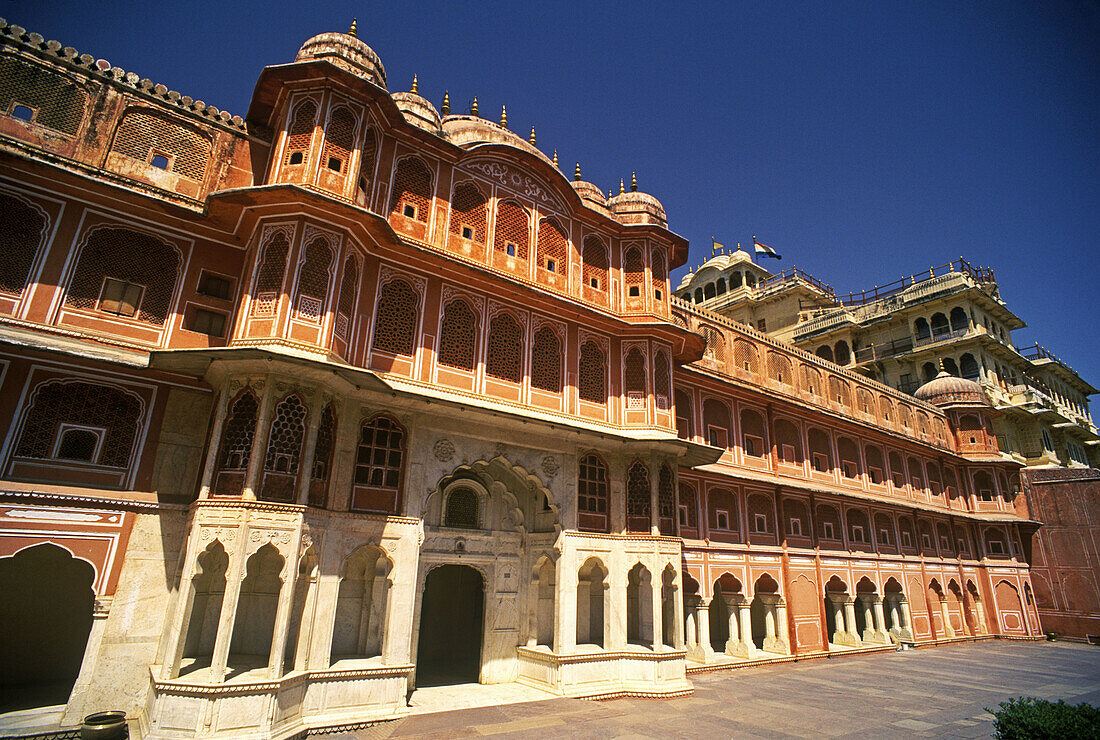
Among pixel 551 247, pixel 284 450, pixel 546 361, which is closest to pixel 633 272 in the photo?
pixel 551 247

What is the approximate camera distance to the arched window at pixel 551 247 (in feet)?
56.6

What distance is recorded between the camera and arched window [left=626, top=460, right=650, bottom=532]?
53.1 ft

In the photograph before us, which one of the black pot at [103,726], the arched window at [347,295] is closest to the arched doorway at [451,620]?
the arched window at [347,295]

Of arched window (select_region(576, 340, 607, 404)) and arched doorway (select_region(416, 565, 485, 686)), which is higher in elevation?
arched window (select_region(576, 340, 607, 404))

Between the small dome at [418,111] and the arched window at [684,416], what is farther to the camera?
the arched window at [684,416]

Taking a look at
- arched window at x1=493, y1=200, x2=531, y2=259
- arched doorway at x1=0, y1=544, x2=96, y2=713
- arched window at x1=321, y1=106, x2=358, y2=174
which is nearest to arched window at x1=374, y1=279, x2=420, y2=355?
arched window at x1=321, y1=106, x2=358, y2=174

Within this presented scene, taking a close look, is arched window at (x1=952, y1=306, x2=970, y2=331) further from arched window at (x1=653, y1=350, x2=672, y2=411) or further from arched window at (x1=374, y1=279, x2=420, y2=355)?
arched window at (x1=374, y1=279, x2=420, y2=355)

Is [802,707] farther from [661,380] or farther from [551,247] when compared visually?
[551,247]

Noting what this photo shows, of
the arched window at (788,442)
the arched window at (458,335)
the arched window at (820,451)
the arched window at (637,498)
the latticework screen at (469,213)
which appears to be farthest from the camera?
the arched window at (820,451)

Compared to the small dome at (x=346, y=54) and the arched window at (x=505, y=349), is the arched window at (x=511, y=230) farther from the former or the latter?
the small dome at (x=346, y=54)

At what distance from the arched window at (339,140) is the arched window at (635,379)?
920 centimetres

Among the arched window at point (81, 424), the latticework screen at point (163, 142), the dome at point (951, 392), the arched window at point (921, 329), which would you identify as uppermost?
the arched window at point (921, 329)

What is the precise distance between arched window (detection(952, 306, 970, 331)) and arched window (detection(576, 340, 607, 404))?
30617mm

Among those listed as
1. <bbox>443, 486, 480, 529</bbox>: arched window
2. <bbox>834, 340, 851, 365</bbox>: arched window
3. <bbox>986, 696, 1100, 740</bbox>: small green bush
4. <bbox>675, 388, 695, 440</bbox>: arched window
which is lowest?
<bbox>986, 696, 1100, 740</bbox>: small green bush
